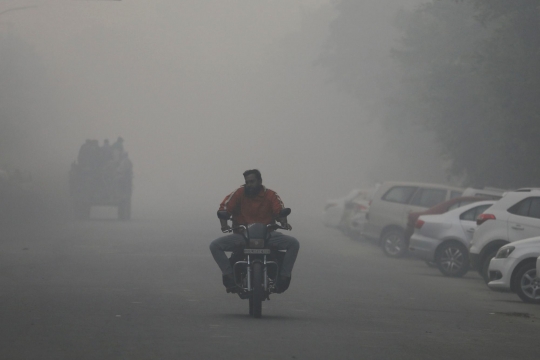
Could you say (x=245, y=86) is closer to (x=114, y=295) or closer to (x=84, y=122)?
(x=84, y=122)

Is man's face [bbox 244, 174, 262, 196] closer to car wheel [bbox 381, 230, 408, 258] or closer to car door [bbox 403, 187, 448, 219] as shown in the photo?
car wheel [bbox 381, 230, 408, 258]

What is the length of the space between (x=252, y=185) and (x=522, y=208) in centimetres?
760

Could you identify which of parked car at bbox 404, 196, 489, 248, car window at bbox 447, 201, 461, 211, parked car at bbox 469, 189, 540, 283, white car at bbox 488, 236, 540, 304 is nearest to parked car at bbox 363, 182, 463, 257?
parked car at bbox 404, 196, 489, 248

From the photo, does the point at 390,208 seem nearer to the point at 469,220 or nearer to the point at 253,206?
the point at 469,220

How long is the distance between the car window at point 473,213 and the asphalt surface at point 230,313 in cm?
126

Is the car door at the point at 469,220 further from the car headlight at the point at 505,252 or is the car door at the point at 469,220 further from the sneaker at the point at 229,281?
the sneaker at the point at 229,281

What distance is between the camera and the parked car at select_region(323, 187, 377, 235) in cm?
3306

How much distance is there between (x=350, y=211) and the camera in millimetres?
35500

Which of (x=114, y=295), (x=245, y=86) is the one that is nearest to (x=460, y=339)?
(x=114, y=295)

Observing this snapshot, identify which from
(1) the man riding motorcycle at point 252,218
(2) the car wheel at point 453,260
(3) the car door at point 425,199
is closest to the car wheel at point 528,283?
(1) the man riding motorcycle at point 252,218

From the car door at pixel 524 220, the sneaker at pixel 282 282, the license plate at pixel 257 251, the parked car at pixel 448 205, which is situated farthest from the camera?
the parked car at pixel 448 205

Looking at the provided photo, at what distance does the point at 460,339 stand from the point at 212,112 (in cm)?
17082

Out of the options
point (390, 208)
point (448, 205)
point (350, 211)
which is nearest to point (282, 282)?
point (448, 205)

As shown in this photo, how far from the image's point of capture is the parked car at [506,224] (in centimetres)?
1867
